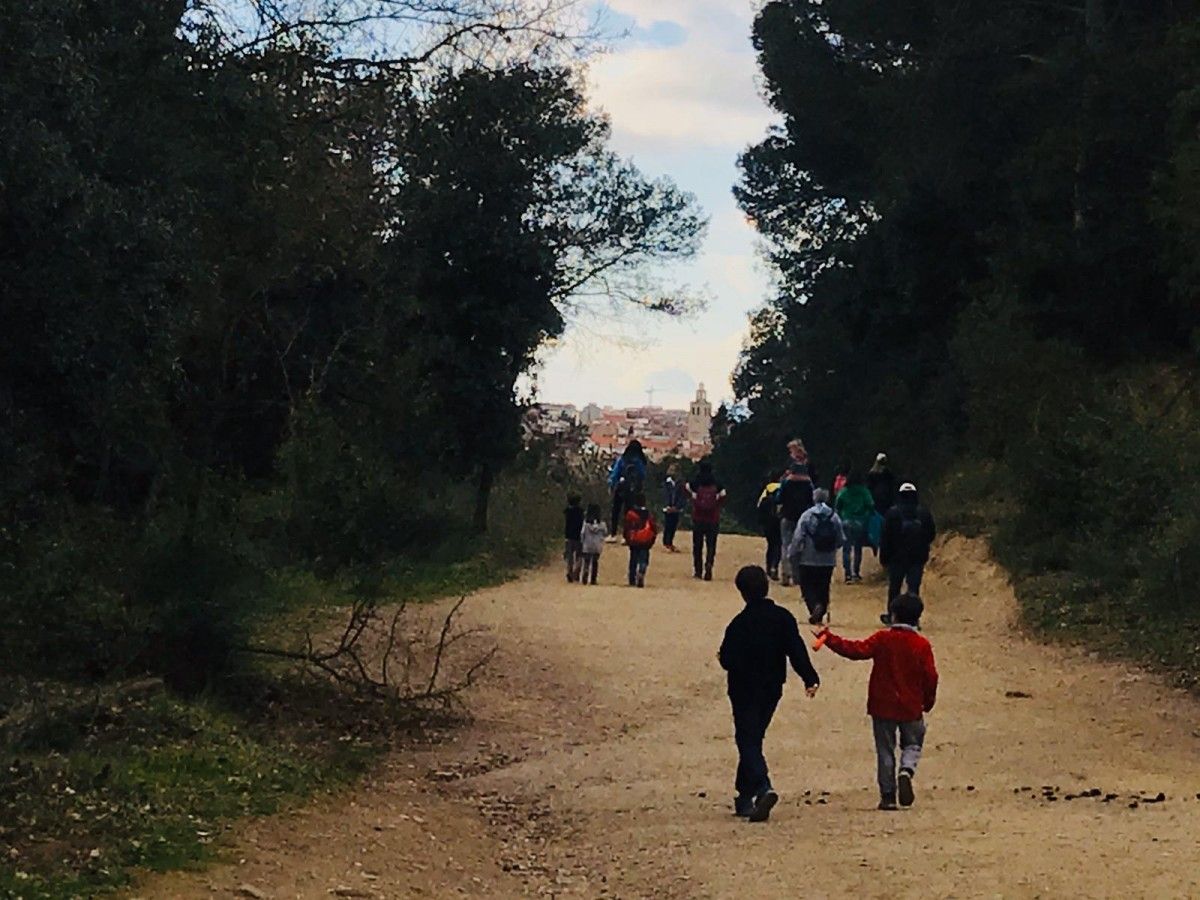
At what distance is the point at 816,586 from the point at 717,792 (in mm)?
7890

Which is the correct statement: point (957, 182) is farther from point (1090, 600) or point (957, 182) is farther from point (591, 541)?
point (1090, 600)

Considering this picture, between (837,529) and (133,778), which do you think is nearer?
(133,778)

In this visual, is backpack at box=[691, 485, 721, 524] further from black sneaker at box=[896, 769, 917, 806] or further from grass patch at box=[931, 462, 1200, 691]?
black sneaker at box=[896, 769, 917, 806]

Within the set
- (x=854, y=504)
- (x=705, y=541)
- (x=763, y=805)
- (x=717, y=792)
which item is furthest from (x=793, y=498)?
(x=763, y=805)

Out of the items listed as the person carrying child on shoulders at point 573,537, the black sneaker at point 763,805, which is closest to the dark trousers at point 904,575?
the person carrying child on shoulders at point 573,537

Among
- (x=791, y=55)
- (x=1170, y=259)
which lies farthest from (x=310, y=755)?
(x=791, y=55)

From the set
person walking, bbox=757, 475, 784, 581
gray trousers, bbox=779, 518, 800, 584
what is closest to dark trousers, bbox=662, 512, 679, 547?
person walking, bbox=757, 475, 784, 581

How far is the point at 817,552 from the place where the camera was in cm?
2048

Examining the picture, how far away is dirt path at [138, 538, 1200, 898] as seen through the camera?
967 centimetres

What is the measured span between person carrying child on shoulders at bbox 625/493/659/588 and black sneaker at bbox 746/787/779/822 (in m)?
14.2

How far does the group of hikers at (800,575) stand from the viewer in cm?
1166

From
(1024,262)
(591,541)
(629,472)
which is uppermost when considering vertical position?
(1024,262)

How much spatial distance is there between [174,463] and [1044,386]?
15.3m

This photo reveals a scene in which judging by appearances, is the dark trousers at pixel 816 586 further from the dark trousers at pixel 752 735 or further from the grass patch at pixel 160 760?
the dark trousers at pixel 752 735
